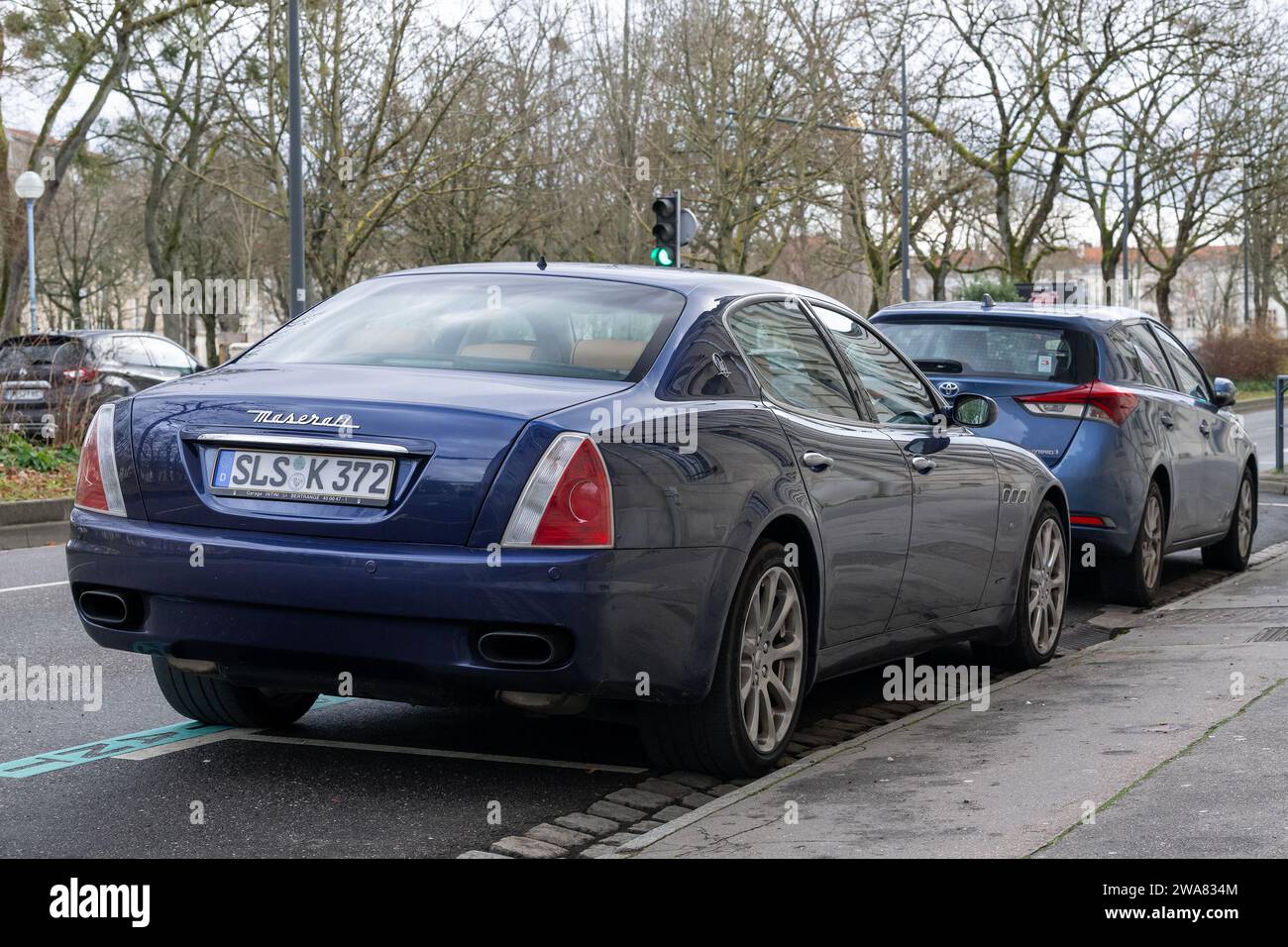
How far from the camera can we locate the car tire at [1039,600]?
734 centimetres

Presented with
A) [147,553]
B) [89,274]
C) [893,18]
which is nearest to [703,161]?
[893,18]

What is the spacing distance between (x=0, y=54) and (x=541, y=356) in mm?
27413

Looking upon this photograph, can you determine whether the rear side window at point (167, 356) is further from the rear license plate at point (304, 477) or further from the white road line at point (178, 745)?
the rear license plate at point (304, 477)

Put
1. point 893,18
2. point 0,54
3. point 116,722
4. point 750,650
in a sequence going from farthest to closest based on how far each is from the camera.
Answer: point 893,18
point 0,54
point 116,722
point 750,650

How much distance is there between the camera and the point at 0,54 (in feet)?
96.8

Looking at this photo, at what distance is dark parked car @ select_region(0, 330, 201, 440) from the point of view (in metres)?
16.6

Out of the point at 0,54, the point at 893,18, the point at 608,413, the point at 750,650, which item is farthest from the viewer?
the point at 893,18

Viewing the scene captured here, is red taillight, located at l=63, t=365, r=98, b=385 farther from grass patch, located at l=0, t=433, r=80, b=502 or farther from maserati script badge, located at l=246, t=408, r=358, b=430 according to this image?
maserati script badge, located at l=246, t=408, r=358, b=430

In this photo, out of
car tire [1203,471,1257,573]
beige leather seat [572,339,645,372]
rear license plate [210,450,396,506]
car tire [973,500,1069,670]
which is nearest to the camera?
rear license plate [210,450,396,506]

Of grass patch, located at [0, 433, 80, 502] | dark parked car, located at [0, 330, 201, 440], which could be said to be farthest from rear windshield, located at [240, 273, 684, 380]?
grass patch, located at [0, 433, 80, 502]

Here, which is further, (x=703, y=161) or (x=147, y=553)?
(x=703, y=161)

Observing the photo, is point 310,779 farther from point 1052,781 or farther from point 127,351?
point 127,351

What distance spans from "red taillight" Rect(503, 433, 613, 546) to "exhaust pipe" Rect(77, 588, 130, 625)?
1217 millimetres

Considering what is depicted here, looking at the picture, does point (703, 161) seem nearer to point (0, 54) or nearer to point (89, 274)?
point (0, 54)
